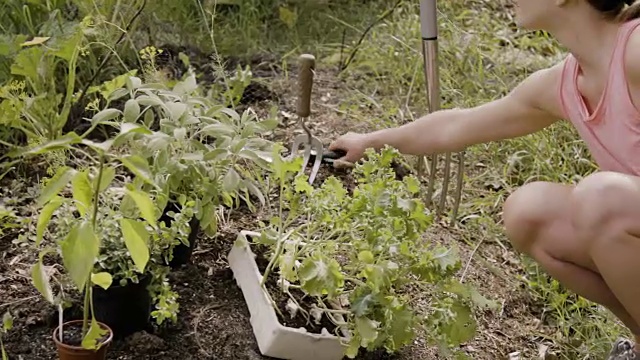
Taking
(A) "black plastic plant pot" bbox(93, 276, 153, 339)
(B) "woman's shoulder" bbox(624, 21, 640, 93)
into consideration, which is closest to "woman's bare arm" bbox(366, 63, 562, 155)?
(B) "woman's shoulder" bbox(624, 21, 640, 93)

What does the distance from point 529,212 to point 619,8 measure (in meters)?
0.41

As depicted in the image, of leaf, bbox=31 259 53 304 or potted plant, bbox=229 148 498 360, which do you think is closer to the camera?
leaf, bbox=31 259 53 304

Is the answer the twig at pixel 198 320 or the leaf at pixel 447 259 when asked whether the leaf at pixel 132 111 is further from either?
the leaf at pixel 447 259

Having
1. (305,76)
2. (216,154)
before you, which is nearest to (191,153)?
(216,154)

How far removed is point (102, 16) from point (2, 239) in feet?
2.45

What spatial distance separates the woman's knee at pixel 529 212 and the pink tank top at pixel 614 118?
120 mm

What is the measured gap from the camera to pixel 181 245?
2.04 m

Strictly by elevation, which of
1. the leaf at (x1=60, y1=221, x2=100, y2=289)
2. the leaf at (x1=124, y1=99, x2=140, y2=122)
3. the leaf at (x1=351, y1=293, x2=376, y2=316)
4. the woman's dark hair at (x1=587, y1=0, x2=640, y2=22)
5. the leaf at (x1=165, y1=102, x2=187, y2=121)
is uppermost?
the woman's dark hair at (x1=587, y1=0, x2=640, y2=22)

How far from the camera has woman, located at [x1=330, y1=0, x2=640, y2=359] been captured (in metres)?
1.74

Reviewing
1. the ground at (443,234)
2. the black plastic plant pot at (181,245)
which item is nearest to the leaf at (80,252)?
the ground at (443,234)

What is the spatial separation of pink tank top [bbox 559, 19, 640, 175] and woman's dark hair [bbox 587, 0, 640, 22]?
0.9 inches

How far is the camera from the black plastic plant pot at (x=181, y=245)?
2.02 meters

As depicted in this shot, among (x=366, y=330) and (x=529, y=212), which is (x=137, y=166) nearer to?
(x=366, y=330)

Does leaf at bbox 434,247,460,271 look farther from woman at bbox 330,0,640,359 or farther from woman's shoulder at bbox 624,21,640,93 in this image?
woman's shoulder at bbox 624,21,640,93
